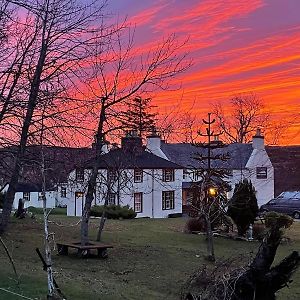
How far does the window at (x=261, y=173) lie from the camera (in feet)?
172

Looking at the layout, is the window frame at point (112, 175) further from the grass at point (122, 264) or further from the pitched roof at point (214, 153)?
the pitched roof at point (214, 153)

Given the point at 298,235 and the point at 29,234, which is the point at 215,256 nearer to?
the point at 29,234

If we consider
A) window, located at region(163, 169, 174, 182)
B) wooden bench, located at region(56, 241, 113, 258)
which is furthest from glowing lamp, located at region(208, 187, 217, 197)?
window, located at region(163, 169, 174, 182)

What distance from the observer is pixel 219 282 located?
710 cm

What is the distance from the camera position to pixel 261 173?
52531mm

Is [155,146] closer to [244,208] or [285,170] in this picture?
[285,170]

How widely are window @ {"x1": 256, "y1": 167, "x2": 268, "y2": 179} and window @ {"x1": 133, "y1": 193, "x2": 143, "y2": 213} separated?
536 inches

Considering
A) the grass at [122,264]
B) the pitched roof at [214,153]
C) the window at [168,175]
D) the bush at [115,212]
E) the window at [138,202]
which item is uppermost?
the pitched roof at [214,153]

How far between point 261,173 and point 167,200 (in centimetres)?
1120

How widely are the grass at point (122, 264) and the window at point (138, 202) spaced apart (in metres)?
17.1

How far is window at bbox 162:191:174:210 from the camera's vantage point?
46378 mm

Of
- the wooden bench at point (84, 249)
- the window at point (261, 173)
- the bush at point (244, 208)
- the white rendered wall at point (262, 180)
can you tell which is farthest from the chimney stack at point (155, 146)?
the wooden bench at point (84, 249)

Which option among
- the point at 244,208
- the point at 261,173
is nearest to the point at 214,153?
the point at 261,173

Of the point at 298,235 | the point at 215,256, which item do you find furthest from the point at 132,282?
the point at 298,235
